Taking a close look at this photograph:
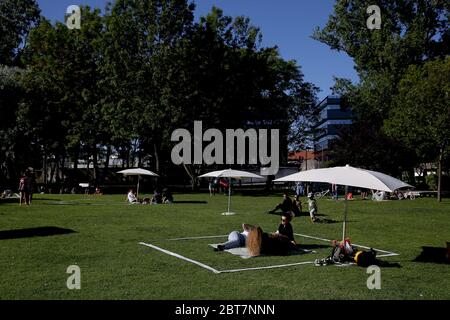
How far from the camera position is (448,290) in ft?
31.0

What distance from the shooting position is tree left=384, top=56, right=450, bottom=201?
35656 millimetres

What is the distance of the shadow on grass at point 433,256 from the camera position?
40.9ft

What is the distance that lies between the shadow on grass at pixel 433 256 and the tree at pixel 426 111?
24.5 meters

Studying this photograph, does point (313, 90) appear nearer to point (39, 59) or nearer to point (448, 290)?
point (39, 59)

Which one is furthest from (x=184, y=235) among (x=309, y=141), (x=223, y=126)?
(x=309, y=141)

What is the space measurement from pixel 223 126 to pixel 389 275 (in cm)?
3629

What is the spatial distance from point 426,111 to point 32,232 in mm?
30013

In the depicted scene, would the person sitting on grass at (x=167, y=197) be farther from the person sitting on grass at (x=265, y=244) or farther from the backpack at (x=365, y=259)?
the backpack at (x=365, y=259)

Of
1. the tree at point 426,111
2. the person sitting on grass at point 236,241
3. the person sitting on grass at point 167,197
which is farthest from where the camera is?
the tree at point 426,111

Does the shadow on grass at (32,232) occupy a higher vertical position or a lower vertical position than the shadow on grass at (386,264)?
higher

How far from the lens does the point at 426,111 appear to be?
119 feet

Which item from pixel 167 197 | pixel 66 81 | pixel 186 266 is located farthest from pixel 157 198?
pixel 66 81

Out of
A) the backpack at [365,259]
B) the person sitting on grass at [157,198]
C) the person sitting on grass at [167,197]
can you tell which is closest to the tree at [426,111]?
the person sitting on grass at [167,197]

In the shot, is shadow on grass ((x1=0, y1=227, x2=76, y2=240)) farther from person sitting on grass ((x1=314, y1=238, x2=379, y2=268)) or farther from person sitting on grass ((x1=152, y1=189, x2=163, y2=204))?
person sitting on grass ((x1=152, y1=189, x2=163, y2=204))
